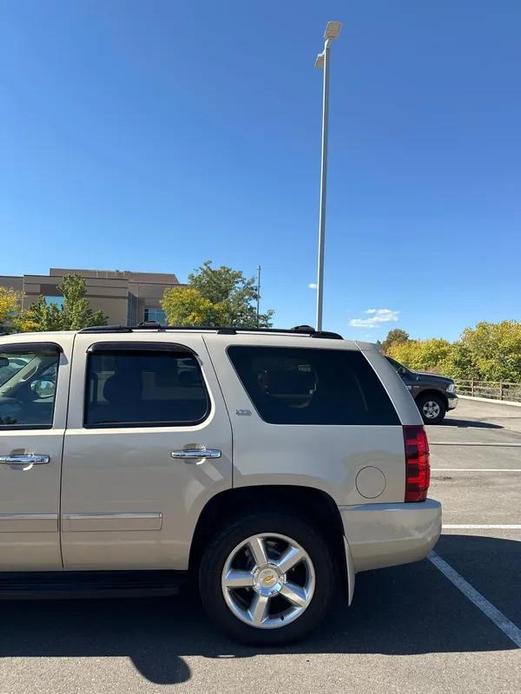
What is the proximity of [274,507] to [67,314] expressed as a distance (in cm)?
4710

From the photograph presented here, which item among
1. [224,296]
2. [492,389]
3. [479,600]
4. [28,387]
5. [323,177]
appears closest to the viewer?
[28,387]

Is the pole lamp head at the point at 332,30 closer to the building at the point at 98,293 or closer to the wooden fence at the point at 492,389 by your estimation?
the wooden fence at the point at 492,389

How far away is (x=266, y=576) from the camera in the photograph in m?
3.17

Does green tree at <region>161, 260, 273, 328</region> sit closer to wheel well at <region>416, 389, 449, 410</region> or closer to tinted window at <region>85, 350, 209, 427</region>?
wheel well at <region>416, 389, 449, 410</region>

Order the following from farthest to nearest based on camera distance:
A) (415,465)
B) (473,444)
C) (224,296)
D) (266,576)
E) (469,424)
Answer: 1. (224,296)
2. (469,424)
3. (473,444)
4. (415,465)
5. (266,576)

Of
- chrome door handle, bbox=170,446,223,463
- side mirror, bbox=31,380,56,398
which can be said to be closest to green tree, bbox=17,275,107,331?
side mirror, bbox=31,380,56,398

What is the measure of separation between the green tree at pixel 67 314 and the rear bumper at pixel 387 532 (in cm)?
4097

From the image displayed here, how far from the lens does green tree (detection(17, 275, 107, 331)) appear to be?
145ft

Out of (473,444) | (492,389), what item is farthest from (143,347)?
(492,389)

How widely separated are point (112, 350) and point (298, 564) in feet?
5.49

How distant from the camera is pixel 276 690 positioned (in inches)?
109

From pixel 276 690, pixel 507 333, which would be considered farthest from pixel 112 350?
pixel 507 333

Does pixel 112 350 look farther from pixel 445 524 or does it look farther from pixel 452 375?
pixel 452 375

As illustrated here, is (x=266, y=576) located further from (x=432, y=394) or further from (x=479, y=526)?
(x=432, y=394)
